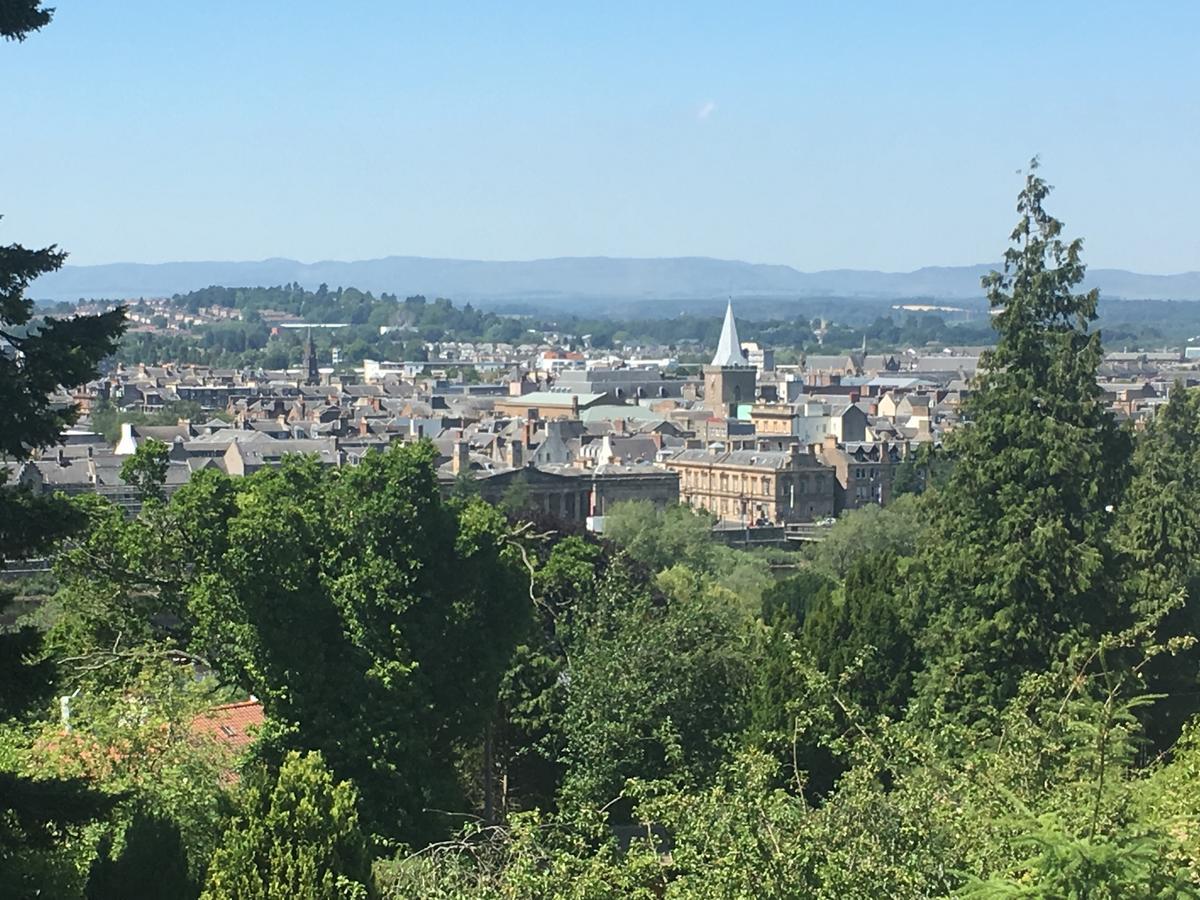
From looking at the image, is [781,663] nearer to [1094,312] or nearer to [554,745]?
[554,745]

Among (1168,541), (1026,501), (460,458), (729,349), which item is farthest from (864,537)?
(729,349)

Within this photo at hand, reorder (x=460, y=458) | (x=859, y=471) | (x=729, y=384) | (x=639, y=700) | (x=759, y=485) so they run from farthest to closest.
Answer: (x=729, y=384)
(x=859, y=471)
(x=759, y=485)
(x=460, y=458)
(x=639, y=700)

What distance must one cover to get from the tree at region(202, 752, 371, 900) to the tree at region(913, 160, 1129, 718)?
391 inches

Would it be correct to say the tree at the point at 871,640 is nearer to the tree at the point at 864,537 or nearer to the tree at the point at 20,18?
the tree at the point at 20,18

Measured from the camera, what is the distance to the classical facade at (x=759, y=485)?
9569 centimetres

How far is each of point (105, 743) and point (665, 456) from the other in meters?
85.6

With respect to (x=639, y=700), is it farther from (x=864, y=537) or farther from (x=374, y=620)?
(x=864, y=537)

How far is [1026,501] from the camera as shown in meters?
24.8

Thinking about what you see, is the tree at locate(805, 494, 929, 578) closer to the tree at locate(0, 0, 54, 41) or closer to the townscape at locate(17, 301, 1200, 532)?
the townscape at locate(17, 301, 1200, 532)

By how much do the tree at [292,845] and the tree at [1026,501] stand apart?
993 cm

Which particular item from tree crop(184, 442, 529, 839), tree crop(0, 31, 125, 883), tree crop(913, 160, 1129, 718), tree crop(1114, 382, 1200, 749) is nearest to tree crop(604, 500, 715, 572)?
tree crop(1114, 382, 1200, 749)

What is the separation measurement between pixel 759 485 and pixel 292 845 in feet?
270

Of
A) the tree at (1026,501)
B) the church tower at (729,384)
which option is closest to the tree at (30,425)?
the tree at (1026,501)

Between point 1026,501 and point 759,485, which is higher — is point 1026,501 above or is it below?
above
